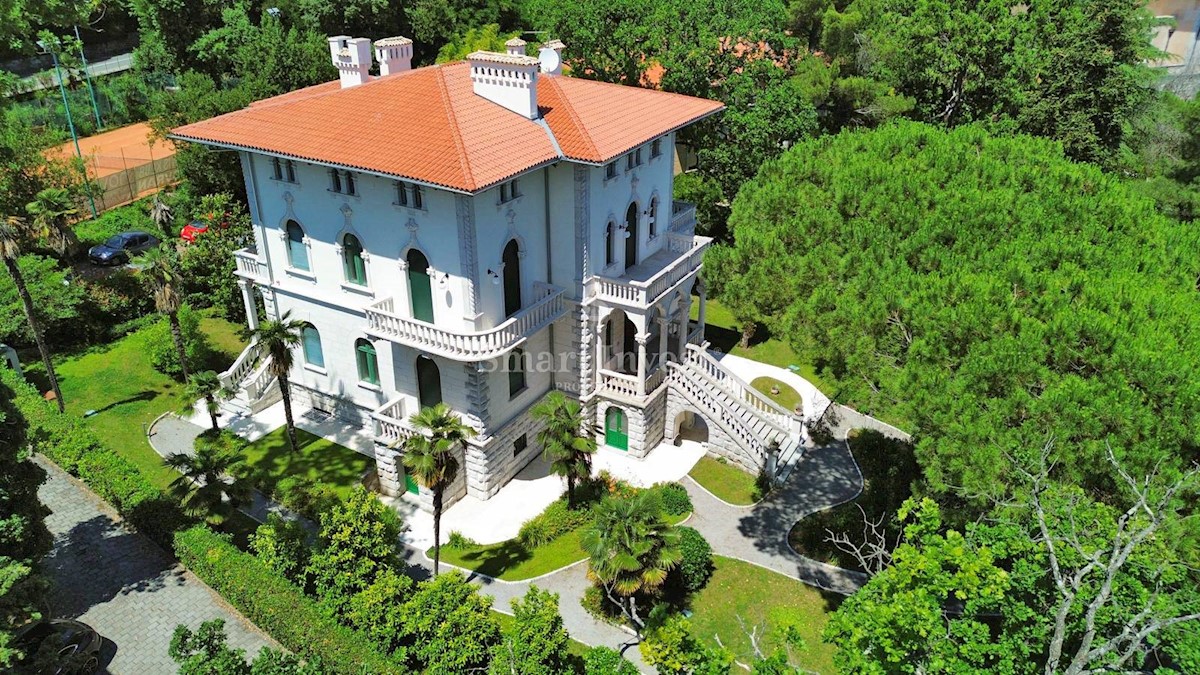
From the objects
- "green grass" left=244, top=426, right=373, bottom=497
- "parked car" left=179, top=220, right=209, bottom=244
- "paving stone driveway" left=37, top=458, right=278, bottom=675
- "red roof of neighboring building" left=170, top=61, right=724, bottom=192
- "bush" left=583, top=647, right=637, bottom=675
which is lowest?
"green grass" left=244, top=426, right=373, bottom=497

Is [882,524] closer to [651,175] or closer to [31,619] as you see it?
[651,175]

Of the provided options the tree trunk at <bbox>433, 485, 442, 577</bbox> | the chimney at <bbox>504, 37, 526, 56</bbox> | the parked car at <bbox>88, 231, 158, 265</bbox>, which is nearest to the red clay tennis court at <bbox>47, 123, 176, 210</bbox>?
the parked car at <bbox>88, 231, 158, 265</bbox>

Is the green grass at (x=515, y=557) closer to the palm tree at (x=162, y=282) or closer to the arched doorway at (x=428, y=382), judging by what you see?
the arched doorway at (x=428, y=382)

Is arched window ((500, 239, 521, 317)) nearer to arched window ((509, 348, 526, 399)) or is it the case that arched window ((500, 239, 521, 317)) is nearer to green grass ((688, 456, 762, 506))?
arched window ((509, 348, 526, 399))

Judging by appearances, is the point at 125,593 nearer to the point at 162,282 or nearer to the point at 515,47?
the point at 162,282

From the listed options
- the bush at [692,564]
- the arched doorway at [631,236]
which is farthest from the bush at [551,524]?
the arched doorway at [631,236]

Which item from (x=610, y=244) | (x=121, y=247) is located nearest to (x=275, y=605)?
(x=610, y=244)
